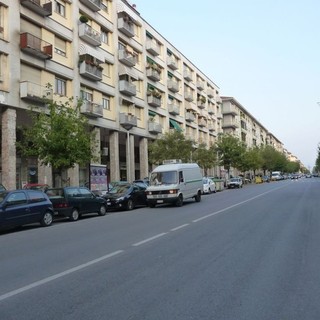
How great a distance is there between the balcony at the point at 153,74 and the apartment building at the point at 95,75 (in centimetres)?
12

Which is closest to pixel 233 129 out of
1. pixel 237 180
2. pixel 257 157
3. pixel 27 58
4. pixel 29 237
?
pixel 257 157

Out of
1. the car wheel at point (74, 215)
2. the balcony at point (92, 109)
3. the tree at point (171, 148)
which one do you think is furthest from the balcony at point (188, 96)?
the car wheel at point (74, 215)

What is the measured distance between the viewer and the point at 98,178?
26.7 metres

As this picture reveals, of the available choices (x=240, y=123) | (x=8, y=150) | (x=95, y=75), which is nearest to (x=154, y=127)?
(x=95, y=75)

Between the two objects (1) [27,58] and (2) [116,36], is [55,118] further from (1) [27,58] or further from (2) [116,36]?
(2) [116,36]

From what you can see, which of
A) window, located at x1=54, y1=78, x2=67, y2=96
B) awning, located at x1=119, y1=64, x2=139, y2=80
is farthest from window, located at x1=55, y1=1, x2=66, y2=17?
awning, located at x1=119, y1=64, x2=139, y2=80

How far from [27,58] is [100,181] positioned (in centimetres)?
949

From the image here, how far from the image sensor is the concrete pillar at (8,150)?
87.7 feet

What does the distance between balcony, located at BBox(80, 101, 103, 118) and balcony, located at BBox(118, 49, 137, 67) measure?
7560 mm

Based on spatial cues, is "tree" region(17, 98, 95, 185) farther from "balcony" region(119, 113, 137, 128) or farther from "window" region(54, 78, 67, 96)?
"balcony" region(119, 113, 137, 128)

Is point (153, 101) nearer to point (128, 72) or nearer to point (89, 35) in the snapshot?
point (128, 72)

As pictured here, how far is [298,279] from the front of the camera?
654 cm

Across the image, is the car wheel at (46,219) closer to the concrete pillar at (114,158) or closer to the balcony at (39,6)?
the balcony at (39,6)

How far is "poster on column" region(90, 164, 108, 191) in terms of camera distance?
85.6 ft
